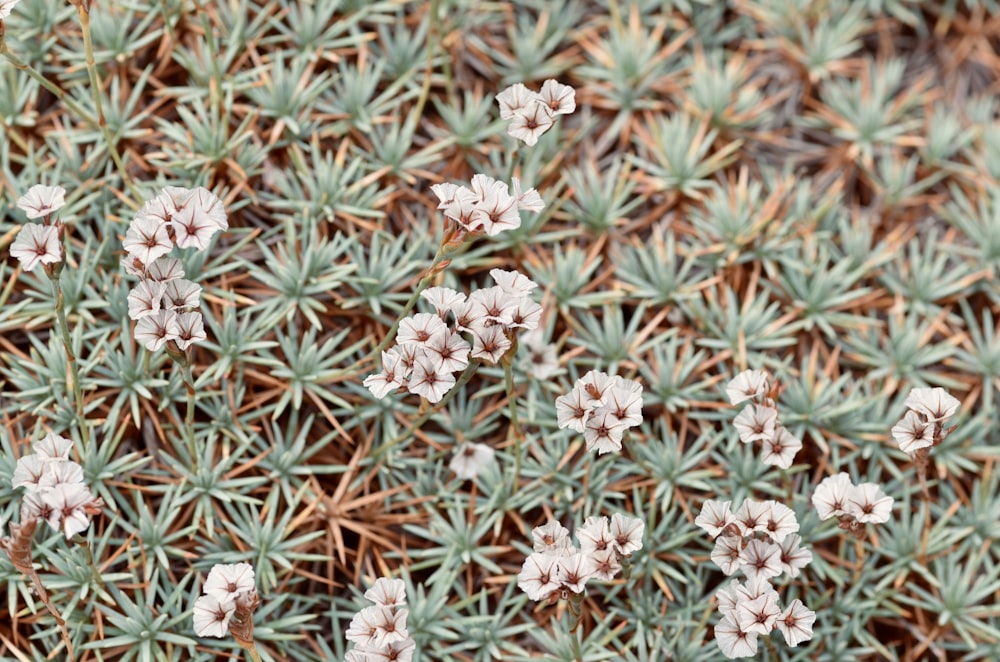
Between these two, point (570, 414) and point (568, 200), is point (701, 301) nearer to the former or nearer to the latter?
point (568, 200)

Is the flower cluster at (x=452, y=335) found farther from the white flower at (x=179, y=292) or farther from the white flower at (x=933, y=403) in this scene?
the white flower at (x=933, y=403)

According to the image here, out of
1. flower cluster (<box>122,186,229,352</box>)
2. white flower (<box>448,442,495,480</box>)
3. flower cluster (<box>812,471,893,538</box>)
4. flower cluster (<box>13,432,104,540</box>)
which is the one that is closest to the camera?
flower cluster (<box>13,432,104,540</box>)

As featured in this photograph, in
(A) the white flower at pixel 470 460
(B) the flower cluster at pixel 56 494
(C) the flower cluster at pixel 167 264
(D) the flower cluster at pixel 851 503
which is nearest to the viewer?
(B) the flower cluster at pixel 56 494

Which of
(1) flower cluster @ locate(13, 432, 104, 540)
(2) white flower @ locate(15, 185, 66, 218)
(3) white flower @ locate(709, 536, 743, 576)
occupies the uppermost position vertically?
(2) white flower @ locate(15, 185, 66, 218)

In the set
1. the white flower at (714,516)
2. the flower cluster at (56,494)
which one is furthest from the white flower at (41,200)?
the white flower at (714,516)

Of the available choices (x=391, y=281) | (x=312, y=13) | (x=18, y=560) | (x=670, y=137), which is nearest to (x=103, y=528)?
(x=18, y=560)

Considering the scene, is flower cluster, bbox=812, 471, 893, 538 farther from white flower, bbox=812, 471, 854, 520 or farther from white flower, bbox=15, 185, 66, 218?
white flower, bbox=15, 185, 66, 218

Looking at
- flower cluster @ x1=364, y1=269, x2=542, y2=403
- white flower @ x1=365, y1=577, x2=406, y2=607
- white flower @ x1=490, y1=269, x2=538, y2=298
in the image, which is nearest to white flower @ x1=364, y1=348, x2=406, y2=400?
flower cluster @ x1=364, y1=269, x2=542, y2=403

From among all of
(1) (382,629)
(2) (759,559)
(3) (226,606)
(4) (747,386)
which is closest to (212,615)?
(3) (226,606)
